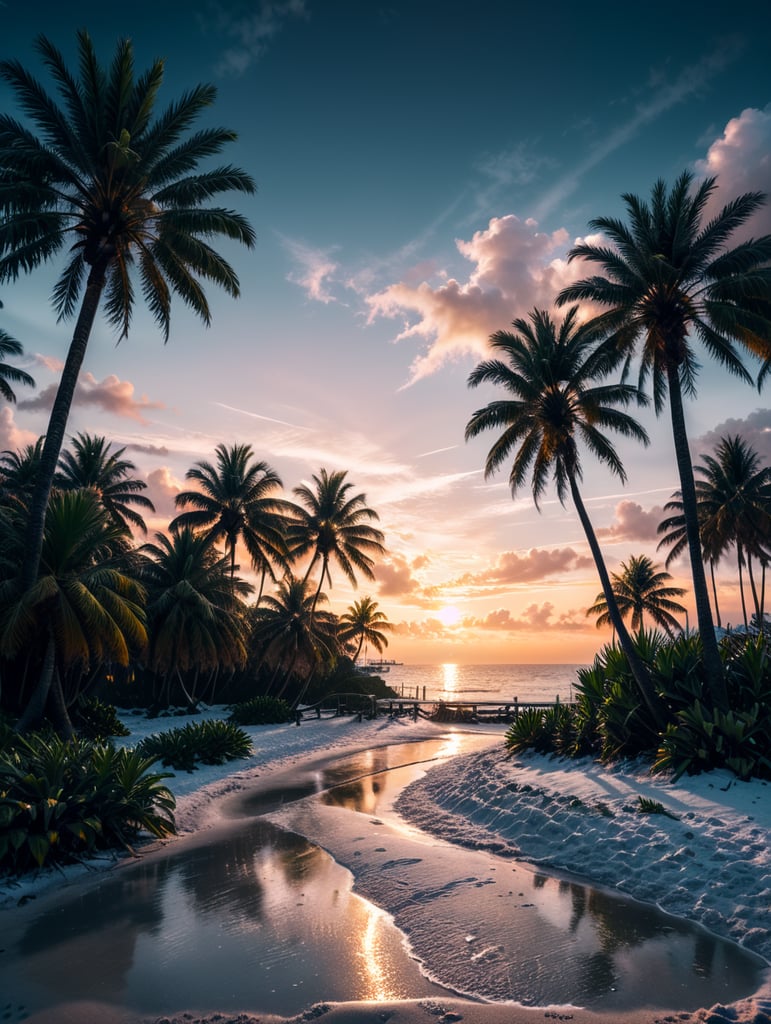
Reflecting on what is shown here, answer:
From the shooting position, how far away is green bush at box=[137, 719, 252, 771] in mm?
15391

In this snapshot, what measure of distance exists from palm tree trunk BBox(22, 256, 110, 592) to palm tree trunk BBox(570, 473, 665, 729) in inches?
540

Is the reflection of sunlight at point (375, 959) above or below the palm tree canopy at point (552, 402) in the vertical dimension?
below

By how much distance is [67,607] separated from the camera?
43.5ft

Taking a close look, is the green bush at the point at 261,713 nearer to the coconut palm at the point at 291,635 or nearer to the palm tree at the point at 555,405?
the coconut palm at the point at 291,635

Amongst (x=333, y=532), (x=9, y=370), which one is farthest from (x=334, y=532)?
(x=9, y=370)

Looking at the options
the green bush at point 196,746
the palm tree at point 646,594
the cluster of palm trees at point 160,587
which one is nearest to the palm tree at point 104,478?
the cluster of palm trees at point 160,587

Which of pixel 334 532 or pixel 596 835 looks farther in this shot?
pixel 334 532

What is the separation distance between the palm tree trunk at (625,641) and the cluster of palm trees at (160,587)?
38.5 ft

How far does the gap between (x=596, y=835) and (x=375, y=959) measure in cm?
491

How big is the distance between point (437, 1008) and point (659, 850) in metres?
4.88

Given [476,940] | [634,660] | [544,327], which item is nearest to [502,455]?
[544,327]

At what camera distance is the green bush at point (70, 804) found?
7.77m

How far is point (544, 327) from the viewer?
19.2 m

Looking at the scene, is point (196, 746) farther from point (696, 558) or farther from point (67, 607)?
point (696, 558)
